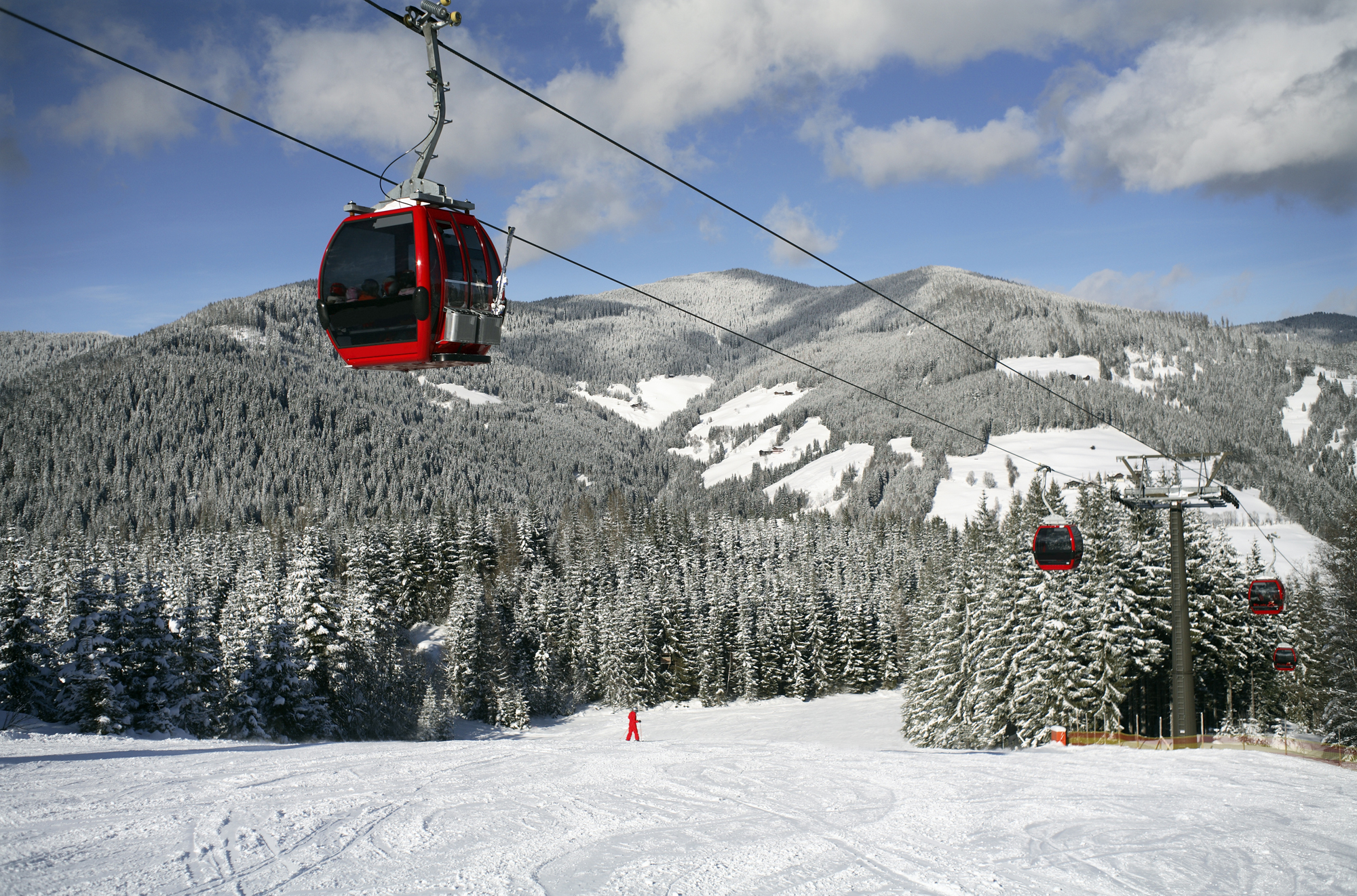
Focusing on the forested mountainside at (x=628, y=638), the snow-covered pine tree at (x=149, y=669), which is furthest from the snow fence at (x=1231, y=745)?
the snow-covered pine tree at (x=149, y=669)

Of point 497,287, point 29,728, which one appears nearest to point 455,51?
point 497,287

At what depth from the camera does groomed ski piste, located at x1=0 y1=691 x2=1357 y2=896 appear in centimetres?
873

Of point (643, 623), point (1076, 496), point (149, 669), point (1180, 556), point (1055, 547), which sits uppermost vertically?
point (1076, 496)

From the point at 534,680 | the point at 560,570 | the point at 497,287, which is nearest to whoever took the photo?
the point at 497,287

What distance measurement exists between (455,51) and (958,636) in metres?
37.3

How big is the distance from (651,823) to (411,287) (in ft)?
24.9

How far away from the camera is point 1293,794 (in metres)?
14.1

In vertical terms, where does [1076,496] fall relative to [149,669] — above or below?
above

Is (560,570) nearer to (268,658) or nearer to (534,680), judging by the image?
(534,680)

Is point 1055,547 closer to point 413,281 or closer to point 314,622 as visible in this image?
point 413,281

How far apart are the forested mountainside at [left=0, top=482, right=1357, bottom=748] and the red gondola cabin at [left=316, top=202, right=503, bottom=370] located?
21484 mm

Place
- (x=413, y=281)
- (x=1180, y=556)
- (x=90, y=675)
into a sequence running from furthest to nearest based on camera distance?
(x=90, y=675) < (x=1180, y=556) < (x=413, y=281)

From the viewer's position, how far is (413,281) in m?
10.6

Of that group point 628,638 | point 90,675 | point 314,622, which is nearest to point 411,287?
point 90,675
